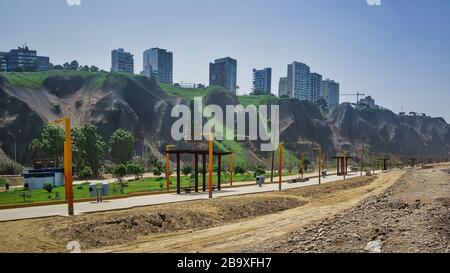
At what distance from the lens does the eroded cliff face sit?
9212 centimetres

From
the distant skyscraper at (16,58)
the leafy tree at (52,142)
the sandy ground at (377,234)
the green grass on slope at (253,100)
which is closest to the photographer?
the sandy ground at (377,234)

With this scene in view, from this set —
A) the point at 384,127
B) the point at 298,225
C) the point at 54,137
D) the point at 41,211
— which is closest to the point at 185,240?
the point at 298,225

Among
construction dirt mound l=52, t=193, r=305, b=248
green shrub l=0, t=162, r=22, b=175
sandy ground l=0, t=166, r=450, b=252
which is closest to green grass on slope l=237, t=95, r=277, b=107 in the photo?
green shrub l=0, t=162, r=22, b=175

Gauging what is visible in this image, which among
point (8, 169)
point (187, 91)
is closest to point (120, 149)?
point (8, 169)

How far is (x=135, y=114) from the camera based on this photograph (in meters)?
110

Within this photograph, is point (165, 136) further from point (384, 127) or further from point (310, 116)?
point (384, 127)

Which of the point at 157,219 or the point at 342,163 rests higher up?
the point at 342,163

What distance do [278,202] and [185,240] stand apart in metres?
13.0

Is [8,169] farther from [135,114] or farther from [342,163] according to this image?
[342,163]

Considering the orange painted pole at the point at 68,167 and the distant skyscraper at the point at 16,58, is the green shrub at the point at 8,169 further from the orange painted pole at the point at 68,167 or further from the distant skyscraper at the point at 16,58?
the distant skyscraper at the point at 16,58

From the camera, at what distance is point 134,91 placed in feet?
396

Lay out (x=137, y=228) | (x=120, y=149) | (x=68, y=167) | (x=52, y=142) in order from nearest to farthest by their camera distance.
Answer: (x=137, y=228), (x=68, y=167), (x=52, y=142), (x=120, y=149)

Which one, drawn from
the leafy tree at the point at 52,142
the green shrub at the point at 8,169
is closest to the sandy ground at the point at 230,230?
the leafy tree at the point at 52,142

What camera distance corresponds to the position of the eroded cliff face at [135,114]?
9212 cm
